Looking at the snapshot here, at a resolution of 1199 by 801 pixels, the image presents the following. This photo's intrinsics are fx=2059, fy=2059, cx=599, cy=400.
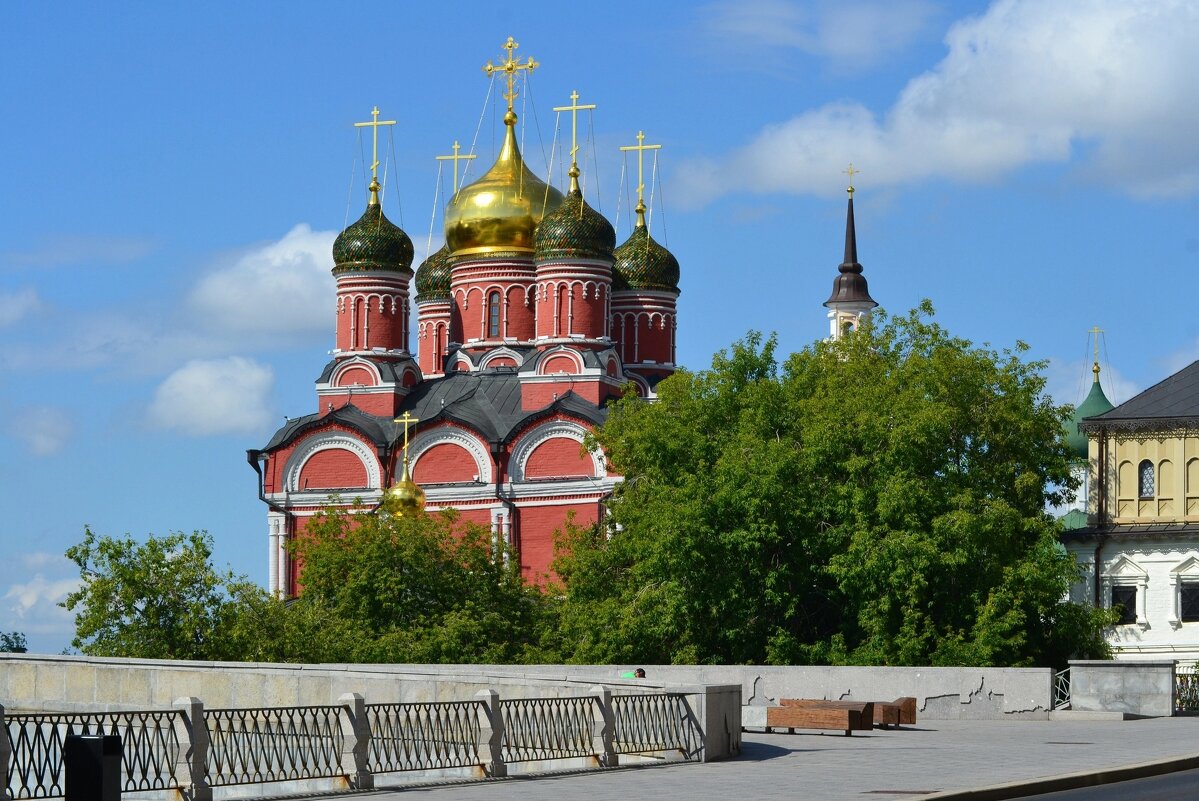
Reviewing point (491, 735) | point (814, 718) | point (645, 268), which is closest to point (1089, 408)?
point (645, 268)

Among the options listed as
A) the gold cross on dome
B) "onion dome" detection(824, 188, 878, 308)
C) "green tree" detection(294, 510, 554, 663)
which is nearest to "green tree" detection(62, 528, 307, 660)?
"green tree" detection(294, 510, 554, 663)

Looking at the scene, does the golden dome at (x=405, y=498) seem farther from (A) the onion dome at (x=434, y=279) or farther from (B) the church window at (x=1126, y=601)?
(B) the church window at (x=1126, y=601)

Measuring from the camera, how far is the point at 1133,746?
2011 cm

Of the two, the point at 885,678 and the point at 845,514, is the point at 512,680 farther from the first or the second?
the point at 845,514

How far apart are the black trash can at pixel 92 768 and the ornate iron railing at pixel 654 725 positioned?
5755mm

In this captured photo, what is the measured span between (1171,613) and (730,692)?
27407 mm

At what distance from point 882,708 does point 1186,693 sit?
5.86 metres

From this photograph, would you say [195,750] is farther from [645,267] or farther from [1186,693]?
[645,267]

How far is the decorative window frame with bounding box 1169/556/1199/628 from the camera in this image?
44.1m

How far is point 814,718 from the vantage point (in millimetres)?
21578

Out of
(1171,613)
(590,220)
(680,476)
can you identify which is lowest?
(1171,613)

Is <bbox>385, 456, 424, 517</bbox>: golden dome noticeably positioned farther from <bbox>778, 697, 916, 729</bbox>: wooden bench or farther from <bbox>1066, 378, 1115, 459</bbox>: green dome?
<bbox>778, 697, 916, 729</bbox>: wooden bench

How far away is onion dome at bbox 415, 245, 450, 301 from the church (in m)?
1.10

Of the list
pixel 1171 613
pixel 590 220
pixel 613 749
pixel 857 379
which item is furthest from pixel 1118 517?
pixel 613 749
